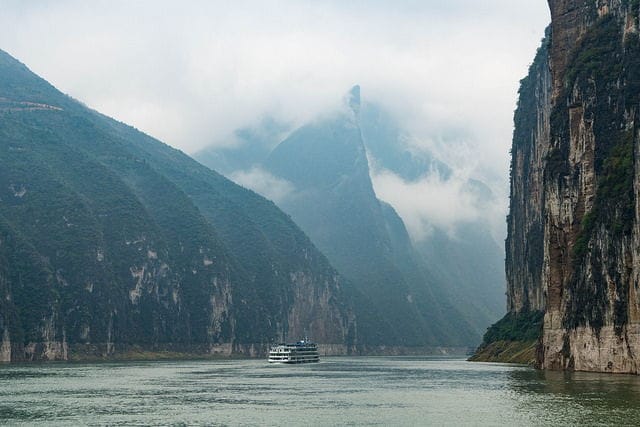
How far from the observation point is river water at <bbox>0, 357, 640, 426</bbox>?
7756cm

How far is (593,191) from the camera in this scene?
12988 cm

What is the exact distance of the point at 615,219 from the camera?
115 m

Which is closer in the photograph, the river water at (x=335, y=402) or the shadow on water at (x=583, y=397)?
the shadow on water at (x=583, y=397)

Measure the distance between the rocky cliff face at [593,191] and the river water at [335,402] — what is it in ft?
17.4

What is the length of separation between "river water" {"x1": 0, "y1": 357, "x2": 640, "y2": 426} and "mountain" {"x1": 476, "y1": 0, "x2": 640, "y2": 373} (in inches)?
218

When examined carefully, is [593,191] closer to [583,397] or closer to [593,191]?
[593,191]

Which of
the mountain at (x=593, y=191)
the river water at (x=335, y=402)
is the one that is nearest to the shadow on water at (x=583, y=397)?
the river water at (x=335, y=402)

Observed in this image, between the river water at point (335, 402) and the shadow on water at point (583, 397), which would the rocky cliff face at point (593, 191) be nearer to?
the shadow on water at point (583, 397)

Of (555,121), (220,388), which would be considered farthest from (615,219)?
(220,388)

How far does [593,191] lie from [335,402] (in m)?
50.9

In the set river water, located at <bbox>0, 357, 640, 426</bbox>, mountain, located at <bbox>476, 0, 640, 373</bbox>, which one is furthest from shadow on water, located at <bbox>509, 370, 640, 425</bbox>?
mountain, located at <bbox>476, 0, 640, 373</bbox>

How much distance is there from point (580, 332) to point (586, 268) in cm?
734

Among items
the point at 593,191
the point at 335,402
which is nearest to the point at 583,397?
the point at 335,402

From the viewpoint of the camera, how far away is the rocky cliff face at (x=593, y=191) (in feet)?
366
